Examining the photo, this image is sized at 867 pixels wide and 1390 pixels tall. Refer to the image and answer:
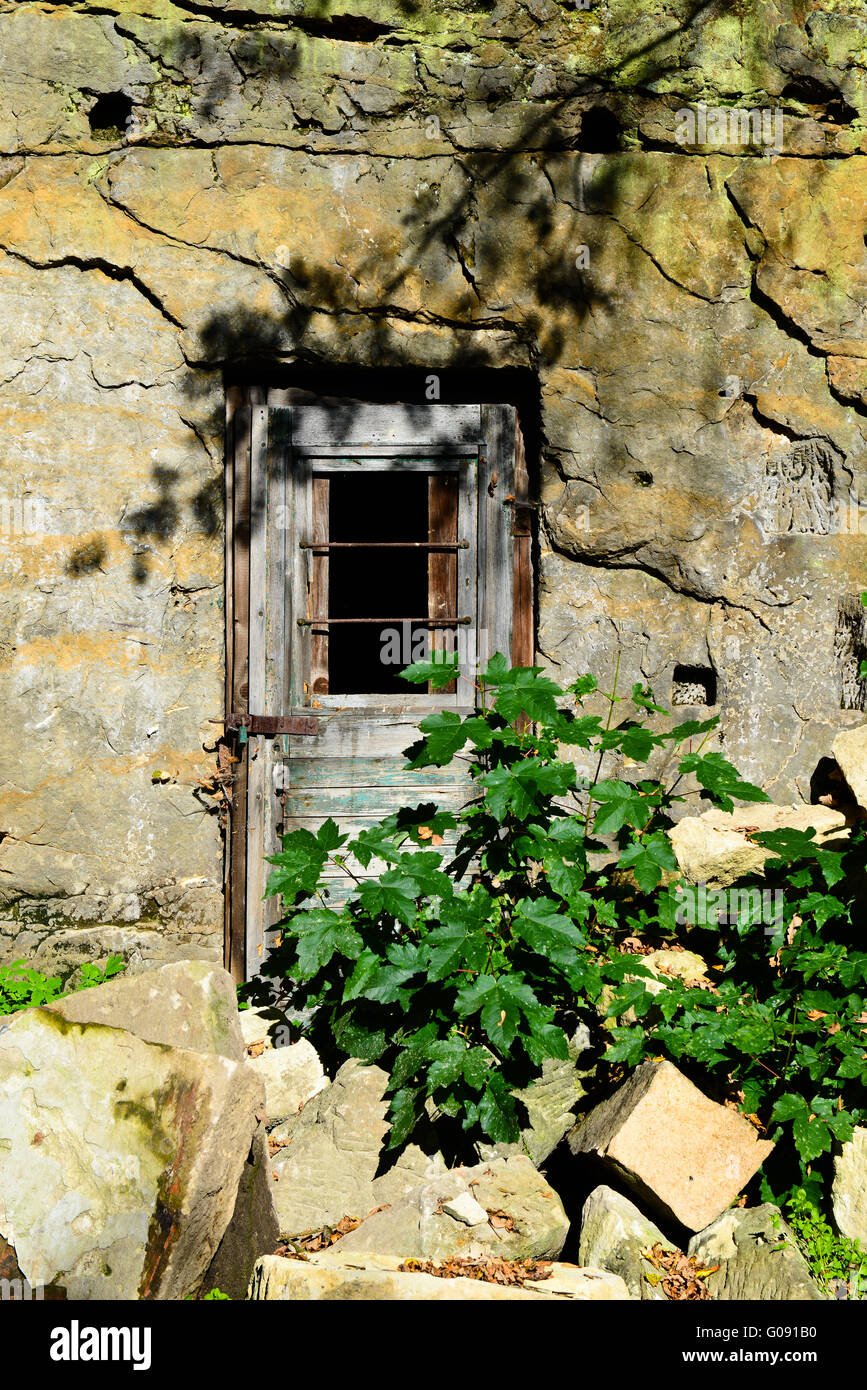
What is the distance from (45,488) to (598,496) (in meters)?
1.92

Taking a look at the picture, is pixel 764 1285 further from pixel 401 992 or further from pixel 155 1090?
pixel 155 1090

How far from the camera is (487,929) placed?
275 centimetres

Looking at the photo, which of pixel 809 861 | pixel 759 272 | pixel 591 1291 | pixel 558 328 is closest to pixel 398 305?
pixel 558 328

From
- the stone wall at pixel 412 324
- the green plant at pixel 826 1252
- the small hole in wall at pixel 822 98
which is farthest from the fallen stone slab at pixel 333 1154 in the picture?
the small hole in wall at pixel 822 98

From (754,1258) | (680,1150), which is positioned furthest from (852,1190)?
(680,1150)

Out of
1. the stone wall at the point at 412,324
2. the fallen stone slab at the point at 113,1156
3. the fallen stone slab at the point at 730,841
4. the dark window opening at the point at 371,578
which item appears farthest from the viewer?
the dark window opening at the point at 371,578

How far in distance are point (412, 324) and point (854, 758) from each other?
2.09 metres

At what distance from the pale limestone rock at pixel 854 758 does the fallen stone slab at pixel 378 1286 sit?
1.62 meters

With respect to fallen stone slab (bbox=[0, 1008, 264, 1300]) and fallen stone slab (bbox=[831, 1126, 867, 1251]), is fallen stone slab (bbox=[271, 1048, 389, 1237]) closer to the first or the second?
fallen stone slab (bbox=[0, 1008, 264, 1300])

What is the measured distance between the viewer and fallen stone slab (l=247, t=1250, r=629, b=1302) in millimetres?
2084

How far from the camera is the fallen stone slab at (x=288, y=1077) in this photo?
308 centimetres

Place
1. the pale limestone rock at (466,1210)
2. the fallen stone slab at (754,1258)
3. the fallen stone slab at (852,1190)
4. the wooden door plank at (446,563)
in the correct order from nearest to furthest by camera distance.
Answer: the fallen stone slab at (754,1258) → the fallen stone slab at (852,1190) → the pale limestone rock at (466,1210) → the wooden door plank at (446,563)

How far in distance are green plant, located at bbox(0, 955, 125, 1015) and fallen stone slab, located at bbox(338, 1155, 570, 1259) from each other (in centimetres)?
135

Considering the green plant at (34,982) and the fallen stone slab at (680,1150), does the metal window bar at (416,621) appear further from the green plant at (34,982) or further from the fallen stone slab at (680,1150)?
the fallen stone slab at (680,1150)
